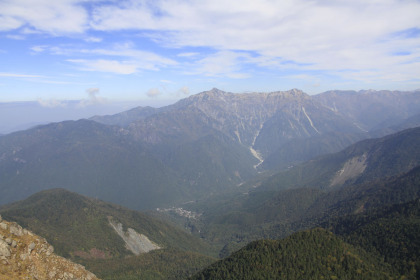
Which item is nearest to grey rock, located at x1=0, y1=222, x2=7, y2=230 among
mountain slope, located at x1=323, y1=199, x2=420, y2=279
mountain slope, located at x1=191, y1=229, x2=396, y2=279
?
mountain slope, located at x1=191, y1=229, x2=396, y2=279

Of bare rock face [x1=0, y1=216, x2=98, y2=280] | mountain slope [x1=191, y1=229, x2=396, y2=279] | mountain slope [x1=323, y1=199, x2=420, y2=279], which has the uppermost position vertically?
bare rock face [x1=0, y1=216, x2=98, y2=280]

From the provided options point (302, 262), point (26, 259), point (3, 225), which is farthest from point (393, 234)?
point (3, 225)

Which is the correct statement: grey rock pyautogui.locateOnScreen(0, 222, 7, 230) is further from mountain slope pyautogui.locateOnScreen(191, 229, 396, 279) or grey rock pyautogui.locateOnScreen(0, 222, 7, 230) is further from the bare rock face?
mountain slope pyautogui.locateOnScreen(191, 229, 396, 279)

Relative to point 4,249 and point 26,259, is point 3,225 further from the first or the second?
point 26,259

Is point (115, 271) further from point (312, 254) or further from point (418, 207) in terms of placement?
point (418, 207)

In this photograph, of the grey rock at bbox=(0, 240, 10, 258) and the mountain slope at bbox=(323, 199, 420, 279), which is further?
the mountain slope at bbox=(323, 199, 420, 279)

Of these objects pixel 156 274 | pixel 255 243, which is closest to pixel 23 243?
pixel 255 243
